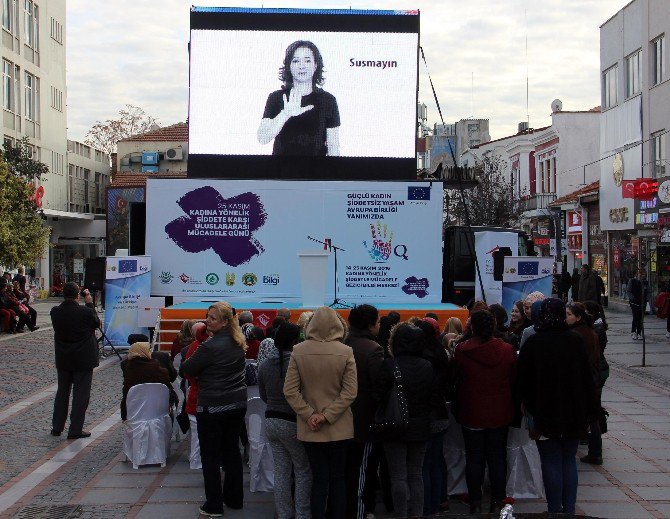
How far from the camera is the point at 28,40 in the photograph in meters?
44.1

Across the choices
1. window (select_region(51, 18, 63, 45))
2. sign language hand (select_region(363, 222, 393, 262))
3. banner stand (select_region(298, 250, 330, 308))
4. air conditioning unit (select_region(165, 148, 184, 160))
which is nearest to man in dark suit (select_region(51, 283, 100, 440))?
banner stand (select_region(298, 250, 330, 308))

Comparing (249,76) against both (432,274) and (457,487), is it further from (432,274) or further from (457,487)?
(457,487)

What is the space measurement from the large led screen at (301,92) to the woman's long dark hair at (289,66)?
0.02 meters

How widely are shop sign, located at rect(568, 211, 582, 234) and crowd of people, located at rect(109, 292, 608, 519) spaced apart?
34451 millimetres

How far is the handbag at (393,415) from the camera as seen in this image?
691 centimetres

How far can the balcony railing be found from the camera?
49938mm

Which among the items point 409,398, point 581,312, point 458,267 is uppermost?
point 458,267

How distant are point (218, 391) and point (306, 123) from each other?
12996 mm

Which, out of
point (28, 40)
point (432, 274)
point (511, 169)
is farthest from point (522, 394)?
point (511, 169)

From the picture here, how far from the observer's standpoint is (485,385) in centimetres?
736

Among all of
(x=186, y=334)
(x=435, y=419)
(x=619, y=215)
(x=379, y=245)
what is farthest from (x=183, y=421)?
(x=619, y=215)

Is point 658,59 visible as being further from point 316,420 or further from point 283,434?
point 316,420

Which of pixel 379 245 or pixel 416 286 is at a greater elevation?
pixel 379 245

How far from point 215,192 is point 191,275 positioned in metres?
1.58
